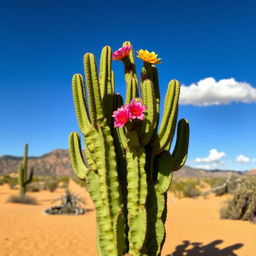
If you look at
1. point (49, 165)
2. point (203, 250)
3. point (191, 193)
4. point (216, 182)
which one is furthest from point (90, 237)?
point (49, 165)

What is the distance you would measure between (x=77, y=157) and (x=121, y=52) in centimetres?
178

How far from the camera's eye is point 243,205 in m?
10.7

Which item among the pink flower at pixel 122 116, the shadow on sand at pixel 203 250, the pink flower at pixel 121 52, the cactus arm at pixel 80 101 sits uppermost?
the pink flower at pixel 121 52

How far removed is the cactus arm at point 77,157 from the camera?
498cm

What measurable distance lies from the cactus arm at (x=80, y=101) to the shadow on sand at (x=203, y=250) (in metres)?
4.08

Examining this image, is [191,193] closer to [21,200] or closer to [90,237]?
[21,200]

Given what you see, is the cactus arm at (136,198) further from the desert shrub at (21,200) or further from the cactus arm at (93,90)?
the desert shrub at (21,200)

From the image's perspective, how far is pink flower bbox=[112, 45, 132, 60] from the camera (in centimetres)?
490

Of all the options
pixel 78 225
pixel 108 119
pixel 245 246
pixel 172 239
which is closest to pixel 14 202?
pixel 78 225

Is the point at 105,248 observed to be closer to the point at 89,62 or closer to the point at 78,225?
the point at 89,62

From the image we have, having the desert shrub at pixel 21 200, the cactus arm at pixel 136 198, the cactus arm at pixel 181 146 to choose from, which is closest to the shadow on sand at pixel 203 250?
the cactus arm at pixel 181 146

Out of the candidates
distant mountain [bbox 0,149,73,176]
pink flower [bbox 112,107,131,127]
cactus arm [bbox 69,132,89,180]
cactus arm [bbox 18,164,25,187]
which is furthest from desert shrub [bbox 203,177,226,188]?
distant mountain [bbox 0,149,73,176]

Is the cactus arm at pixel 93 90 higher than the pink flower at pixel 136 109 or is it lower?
higher

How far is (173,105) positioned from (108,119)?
962 millimetres
